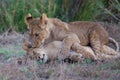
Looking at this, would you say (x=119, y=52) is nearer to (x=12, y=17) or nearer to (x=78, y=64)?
(x=78, y=64)

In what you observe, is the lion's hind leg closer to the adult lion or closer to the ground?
the adult lion

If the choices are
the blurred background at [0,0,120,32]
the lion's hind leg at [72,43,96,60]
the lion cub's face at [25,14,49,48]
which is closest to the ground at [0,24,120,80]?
the lion's hind leg at [72,43,96,60]

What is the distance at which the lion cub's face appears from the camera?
741cm

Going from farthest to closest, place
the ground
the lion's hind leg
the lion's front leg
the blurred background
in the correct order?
1. the blurred background
2. the lion's hind leg
3. the lion's front leg
4. the ground

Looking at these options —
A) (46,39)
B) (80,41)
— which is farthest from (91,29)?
(46,39)

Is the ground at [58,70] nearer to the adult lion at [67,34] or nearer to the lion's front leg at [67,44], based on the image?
the lion's front leg at [67,44]

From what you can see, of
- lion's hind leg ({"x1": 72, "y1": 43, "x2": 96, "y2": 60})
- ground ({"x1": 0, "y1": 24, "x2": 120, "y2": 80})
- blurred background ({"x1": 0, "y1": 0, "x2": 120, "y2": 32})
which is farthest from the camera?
blurred background ({"x1": 0, "y1": 0, "x2": 120, "y2": 32})

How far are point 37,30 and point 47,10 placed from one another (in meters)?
3.13

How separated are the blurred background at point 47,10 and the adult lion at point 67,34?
1.96 m

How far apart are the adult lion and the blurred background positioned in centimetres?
196

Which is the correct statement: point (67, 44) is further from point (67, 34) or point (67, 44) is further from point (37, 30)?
point (37, 30)

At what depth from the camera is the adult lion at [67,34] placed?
7.48m

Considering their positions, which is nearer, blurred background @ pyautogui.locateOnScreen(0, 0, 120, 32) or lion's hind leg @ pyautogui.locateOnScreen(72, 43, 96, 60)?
lion's hind leg @ pyautogui.locateOnScreen(72, 43, 96, 60)

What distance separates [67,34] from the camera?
7.71 meters
